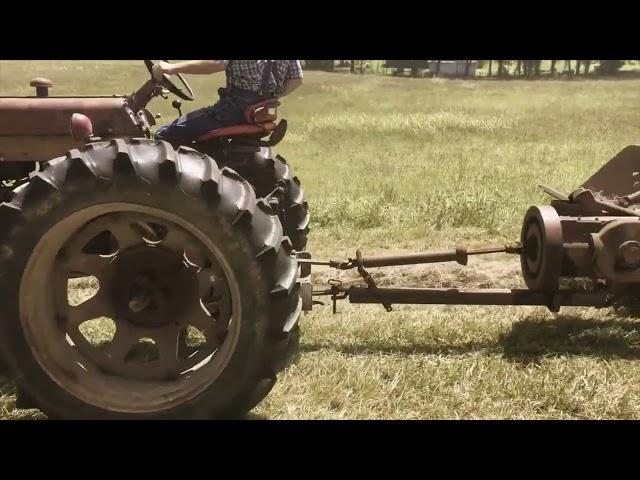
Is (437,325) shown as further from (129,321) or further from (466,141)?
(466,141)

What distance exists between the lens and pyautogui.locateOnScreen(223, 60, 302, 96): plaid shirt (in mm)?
4160

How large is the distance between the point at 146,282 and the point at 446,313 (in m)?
2.24

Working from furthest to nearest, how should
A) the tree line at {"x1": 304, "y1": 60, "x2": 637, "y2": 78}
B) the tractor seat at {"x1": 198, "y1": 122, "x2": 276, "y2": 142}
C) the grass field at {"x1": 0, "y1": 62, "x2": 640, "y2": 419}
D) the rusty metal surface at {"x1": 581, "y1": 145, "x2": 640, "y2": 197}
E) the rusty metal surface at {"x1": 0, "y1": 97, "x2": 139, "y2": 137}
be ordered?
1. the tree line at {"x1": 304, "y1": 60, "x2": 637, "y2": 78}
2. the rusty metal surface at {"x1": 581, "y1": 145, "x2": 640, "y2": 197}
3. the rusty metal surface at {"x1": 0, "y1": 97, "x2": 139, "y2": 137}
4. the tractor seat at {"x1": 198, "y1": 122, "x2": 276, "y2": 142}
5. the grass field at {"x1": 0, "y1": 62, "x2": 640, "y2": 419}

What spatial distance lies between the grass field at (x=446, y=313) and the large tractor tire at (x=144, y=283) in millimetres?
580

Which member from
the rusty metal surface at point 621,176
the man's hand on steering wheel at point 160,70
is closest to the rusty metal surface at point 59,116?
the man's hand on steering wheel at point 160,70

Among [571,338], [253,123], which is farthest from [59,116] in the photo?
[571,338]

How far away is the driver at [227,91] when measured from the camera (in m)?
4.12

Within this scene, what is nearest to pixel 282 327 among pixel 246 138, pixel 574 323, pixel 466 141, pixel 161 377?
pixel 161 377

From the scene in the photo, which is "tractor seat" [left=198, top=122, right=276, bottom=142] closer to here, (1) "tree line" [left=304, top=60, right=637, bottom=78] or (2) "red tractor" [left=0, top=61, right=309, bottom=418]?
(2) "red tractor" [left=0, top=61, right=309, bottom=418]

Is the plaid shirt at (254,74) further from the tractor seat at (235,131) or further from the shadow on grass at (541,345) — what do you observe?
the shadow on grass at (541,345)

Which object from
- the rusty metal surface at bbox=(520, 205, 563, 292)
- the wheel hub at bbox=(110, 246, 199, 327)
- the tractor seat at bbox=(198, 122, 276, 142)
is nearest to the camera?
the wheel hub at bbox=(110, 246, 199, 327)

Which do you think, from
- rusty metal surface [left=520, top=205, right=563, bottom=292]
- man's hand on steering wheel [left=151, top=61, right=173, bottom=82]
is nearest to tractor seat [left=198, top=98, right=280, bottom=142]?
man's hand on steering wheel [left=151, top=61, right=173, bottom=82]

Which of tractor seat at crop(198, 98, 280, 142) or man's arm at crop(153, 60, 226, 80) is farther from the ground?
man's arm at crop(153, 60, 226, 80)

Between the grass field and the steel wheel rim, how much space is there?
1.83 feet
